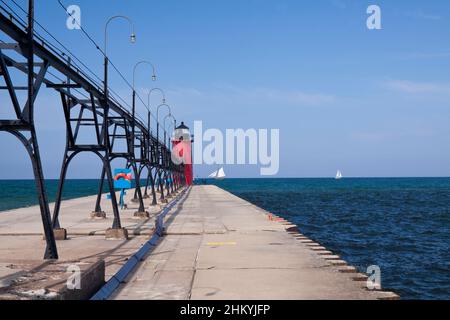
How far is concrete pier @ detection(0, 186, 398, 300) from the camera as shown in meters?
10.5

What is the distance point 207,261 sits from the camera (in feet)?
47.9

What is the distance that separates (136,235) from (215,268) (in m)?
7.99

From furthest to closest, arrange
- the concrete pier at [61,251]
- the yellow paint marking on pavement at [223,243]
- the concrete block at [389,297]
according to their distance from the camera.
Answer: the yellow paint marking on pavement at [223,243]
the concrete block at [389,297]
the concrete pier at [61,251]

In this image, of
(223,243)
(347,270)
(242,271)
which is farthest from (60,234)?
(347,270)

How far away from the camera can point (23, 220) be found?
2750 centimetres

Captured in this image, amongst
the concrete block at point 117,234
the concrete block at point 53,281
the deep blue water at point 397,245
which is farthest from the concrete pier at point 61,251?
the deep blue water at point 397,245

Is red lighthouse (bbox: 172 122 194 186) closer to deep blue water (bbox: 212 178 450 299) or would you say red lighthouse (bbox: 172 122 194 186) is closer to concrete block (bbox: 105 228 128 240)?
deep blue water (bbox: 212 178 450 299)

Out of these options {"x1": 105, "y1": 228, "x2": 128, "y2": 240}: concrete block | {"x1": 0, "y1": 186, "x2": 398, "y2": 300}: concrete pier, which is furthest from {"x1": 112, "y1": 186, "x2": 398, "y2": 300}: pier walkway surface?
{"x1": 105, "y1": 228, "x2": 128, "y2": 240}: concrete block

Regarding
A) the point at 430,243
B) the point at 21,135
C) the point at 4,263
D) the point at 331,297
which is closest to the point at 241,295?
the point at 331,297

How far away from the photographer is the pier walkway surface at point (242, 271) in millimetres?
10516

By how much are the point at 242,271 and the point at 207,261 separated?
6.25 ft

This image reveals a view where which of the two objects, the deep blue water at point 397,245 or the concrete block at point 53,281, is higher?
the concrete block at point 53,281

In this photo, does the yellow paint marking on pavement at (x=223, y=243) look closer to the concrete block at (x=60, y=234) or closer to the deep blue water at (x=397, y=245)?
the concrete block at (x=60, y=234)

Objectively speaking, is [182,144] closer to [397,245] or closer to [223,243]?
[397,245]
